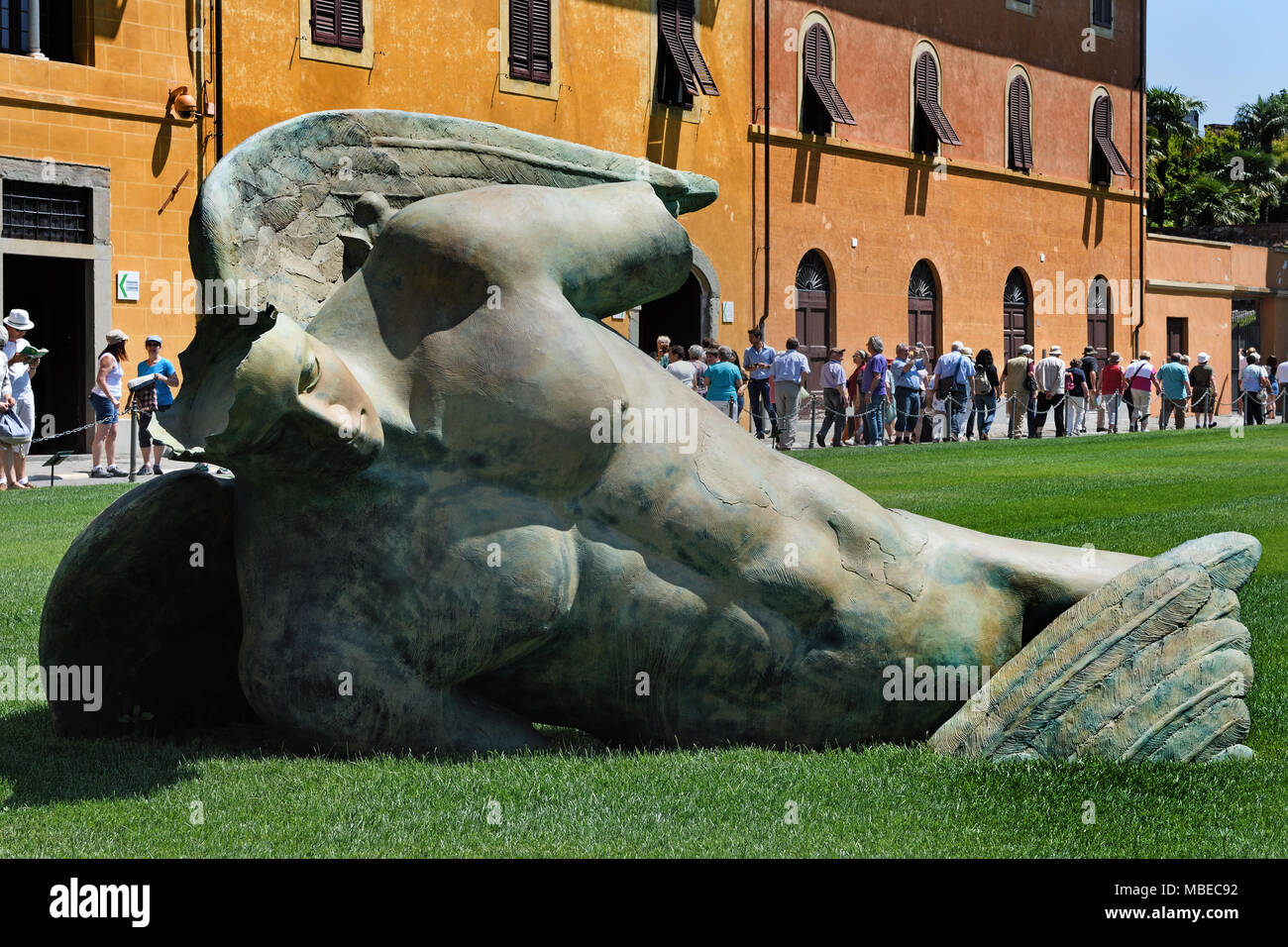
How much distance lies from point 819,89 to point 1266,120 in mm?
54385

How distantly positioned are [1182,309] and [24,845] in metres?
46.3

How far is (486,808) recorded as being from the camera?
4.14 m

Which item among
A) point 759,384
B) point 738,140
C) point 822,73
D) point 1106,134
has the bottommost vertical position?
point 759,384

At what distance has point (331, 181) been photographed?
4848mm

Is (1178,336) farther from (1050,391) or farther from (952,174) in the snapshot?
(1050,391)

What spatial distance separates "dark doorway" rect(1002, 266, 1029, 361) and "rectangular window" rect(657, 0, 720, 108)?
11509mm

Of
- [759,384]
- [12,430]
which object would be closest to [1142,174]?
[759,384]

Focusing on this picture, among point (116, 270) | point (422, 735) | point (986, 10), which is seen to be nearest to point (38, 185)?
point (116, 270)

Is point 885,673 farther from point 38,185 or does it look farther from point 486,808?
point 38,185

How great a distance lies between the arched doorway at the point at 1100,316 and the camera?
4236 cm

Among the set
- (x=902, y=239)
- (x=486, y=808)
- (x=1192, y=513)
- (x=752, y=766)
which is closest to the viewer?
(x=486, y=808)

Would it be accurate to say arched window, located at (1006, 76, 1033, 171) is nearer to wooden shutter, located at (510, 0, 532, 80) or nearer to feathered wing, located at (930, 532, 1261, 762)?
wooden shutter, located at (510, 0, 532, 80)

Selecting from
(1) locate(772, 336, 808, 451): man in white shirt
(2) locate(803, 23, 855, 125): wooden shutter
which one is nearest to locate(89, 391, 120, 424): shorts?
(1) locate(772, 336, 808, 451): man in white shirt

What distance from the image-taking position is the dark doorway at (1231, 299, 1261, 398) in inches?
2029
